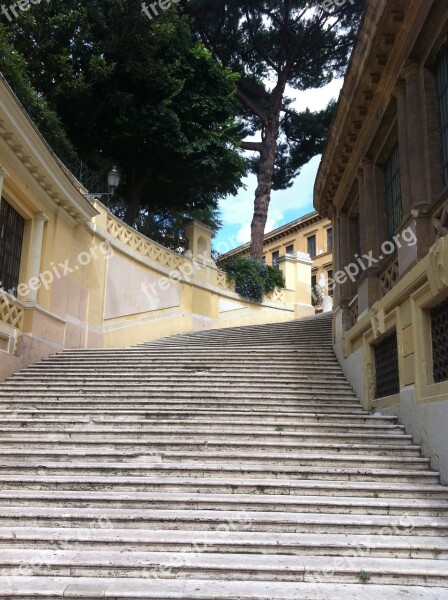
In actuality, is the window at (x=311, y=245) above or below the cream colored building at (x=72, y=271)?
above

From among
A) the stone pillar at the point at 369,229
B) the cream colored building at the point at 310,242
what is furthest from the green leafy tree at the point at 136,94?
the cream colored building at the point at 310,242

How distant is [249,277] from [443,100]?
13.5 m

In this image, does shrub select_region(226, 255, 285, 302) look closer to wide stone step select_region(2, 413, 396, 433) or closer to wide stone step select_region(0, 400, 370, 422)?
wide stone step select_region(0, 400, 370, 422)

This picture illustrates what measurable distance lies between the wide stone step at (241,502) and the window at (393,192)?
14.8 ft

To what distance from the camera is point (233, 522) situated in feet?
15.6

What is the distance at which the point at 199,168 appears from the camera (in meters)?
17.7

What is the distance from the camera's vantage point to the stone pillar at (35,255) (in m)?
10.5

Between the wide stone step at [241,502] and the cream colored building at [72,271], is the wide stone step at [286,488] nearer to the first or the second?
the wide stone step at [241,502]

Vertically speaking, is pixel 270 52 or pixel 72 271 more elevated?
pixel 270 52

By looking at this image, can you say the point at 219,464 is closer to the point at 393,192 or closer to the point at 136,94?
the point at 393,192

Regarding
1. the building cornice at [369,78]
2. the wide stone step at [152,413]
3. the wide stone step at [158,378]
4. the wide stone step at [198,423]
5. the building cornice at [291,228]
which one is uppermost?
the building cornice at [291,228]

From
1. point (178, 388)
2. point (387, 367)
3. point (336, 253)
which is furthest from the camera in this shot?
point (336, 253)

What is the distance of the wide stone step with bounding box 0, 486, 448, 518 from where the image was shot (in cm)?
496

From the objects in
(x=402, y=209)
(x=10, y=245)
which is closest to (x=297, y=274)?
(x=10, y=245)
